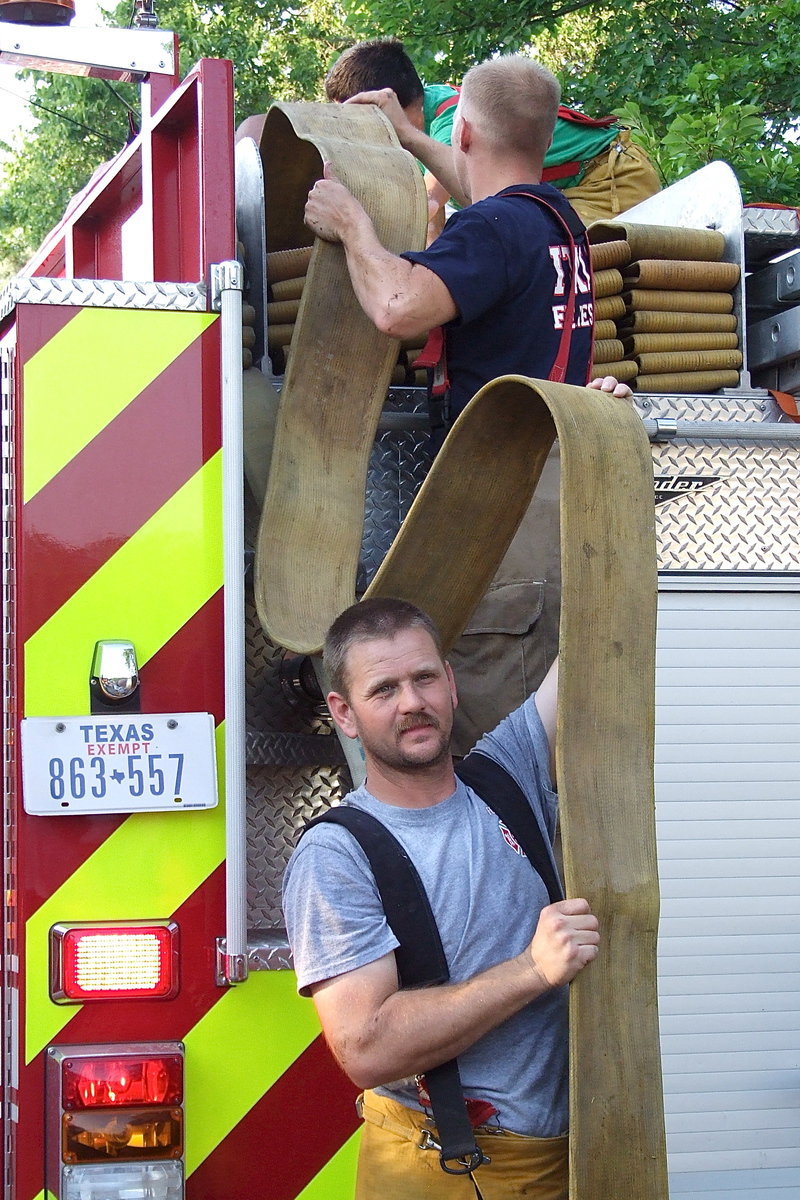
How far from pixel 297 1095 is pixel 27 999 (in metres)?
0.45

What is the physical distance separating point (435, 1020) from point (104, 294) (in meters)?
1.23

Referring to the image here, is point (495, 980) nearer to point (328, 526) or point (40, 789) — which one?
point (40, 789)

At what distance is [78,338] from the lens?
2297 millimetres

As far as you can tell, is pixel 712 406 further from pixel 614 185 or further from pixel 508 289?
pixel 614 185

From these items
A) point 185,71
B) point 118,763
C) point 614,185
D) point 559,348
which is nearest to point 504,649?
point 559,348

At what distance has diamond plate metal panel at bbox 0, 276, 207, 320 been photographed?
7.53ft

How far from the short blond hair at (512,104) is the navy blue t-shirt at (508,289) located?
11 centimetres

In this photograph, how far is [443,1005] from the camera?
1793 mm

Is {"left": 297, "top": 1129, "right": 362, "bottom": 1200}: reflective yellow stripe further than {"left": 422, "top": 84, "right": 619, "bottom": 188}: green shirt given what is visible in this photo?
No

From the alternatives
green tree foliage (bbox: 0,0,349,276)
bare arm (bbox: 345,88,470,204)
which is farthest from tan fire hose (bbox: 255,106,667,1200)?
green tree foliage (bbox: 0,0,349,276)

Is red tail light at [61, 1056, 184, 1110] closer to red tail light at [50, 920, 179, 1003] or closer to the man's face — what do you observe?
red tail light at [50, 920, 179, 1003]

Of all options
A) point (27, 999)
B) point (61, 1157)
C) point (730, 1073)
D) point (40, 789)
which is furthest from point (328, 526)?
point (730, 1073)

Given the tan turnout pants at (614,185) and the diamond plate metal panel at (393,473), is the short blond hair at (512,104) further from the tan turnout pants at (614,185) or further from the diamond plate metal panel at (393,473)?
the tan turnout pants at (614,185)

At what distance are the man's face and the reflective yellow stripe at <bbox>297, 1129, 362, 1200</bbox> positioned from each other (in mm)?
703
